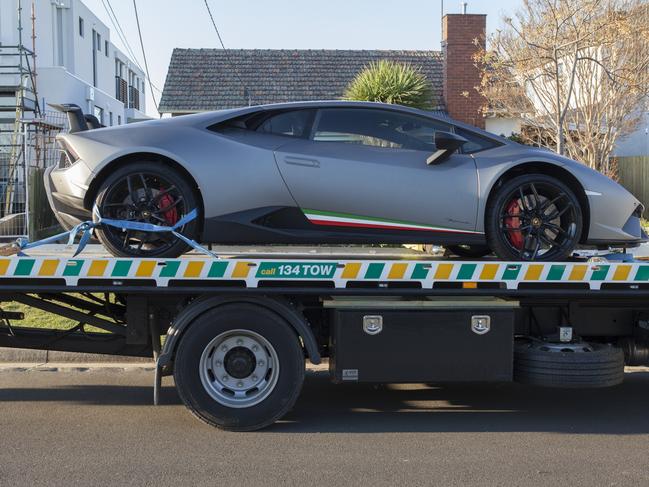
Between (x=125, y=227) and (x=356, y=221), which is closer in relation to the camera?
(x=125, y=227)

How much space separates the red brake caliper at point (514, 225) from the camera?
19.5 feet

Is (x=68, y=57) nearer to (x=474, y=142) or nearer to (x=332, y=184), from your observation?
(x=332, y=184)

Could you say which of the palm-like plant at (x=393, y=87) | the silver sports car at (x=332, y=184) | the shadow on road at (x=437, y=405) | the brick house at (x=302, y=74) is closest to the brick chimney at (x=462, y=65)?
the brick house at (x=302, y=74)

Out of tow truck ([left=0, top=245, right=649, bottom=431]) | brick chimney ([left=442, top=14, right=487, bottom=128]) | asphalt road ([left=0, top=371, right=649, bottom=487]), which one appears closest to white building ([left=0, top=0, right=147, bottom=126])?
brick chimney ([left=442, top=14, right=487, bottom=128])

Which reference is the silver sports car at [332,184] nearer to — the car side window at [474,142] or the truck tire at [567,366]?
the car side window at [474,142]

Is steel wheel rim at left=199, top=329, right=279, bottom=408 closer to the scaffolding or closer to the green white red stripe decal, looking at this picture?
the green white red stripe decal

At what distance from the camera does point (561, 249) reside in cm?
592

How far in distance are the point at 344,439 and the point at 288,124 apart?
2.40 metres

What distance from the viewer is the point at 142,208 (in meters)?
5.76

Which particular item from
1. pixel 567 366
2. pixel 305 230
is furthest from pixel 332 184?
pixel 567 366

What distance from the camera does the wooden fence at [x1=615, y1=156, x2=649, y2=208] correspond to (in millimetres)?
19062

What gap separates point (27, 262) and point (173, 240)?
1.03 metres

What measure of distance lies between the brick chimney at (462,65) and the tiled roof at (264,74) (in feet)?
1.84

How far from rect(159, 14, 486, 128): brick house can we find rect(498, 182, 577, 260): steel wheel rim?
42.7 ft
